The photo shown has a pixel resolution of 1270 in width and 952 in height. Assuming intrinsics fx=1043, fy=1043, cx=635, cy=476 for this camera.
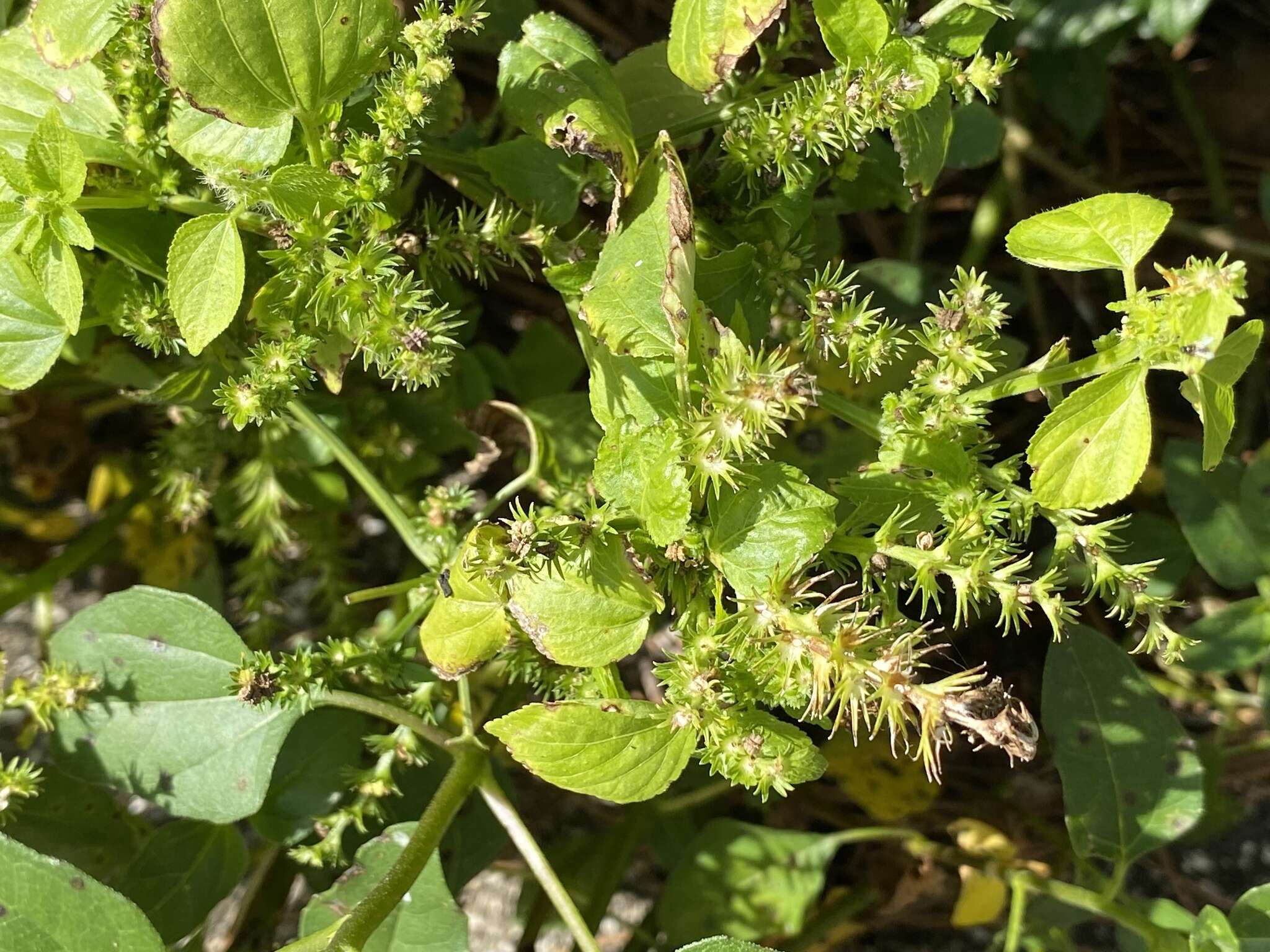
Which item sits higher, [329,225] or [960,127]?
[329,225]

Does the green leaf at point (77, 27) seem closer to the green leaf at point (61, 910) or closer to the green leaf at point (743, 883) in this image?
the green leaf at point (61, 910)

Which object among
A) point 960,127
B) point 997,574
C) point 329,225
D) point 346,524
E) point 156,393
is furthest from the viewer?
point 346,524

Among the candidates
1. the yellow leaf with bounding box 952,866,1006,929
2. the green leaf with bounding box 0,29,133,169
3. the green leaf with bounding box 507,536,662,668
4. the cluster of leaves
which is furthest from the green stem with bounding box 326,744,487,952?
the yellow leaf with bounding box 952,866,1006,929

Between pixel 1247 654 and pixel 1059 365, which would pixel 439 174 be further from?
pixel 1247 654

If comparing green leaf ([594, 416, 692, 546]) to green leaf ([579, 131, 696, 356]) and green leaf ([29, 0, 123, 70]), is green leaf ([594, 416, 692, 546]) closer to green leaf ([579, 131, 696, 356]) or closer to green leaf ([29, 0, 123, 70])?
green leaf ([579, 131, 696, 356])

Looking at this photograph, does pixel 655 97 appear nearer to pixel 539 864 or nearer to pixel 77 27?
pixel 77 27

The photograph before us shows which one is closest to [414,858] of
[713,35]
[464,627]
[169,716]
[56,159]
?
[464,627]

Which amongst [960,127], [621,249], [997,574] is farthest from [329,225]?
[960,127]
